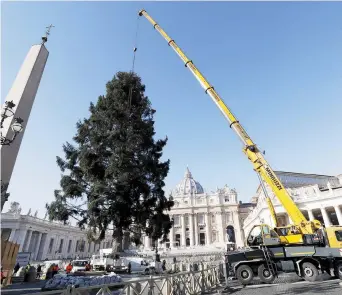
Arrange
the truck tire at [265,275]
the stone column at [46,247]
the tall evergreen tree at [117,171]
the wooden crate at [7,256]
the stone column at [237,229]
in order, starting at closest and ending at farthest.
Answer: the wooden crate at [7,256], the truck tire at [265,275], the tall evergreen tree at [117,171], the stone column at [46,247], the stone column at [237,229]

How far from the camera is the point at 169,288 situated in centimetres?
935

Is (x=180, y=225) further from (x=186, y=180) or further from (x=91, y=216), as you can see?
(x=91, y=216)

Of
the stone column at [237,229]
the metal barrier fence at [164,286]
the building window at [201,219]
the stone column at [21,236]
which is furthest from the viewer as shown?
the building window at [201,219]

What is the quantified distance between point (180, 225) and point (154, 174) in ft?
258

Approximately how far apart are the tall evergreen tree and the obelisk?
7.99m

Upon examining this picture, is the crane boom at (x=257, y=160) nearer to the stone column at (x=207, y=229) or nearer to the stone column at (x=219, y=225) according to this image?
the stone column at (x=219, y=225)

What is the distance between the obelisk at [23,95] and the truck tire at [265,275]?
13.7m

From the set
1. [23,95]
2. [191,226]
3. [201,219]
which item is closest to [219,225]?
[201,219]

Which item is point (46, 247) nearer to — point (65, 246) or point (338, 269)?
point (65, 246)

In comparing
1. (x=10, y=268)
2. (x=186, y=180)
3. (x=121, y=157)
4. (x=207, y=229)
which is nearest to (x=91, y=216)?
(x=121, y=157)

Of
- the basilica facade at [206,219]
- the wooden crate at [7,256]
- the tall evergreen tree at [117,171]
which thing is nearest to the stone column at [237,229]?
the basilica facade at [206,219]

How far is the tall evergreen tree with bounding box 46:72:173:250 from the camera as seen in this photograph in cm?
1741

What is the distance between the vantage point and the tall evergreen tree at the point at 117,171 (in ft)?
57.1

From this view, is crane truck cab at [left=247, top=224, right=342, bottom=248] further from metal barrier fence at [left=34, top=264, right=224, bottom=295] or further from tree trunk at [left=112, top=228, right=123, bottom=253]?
tree trunk at [left=112, top=228, right=123, bottom=253]
